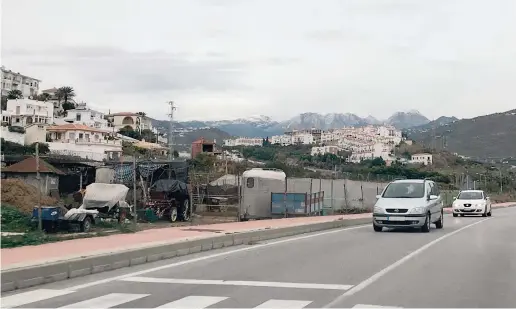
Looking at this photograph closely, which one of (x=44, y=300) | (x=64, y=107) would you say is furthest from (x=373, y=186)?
(x=64, y=107)

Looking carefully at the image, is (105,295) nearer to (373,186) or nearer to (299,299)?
(299,299)

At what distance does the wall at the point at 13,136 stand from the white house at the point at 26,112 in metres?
15.1

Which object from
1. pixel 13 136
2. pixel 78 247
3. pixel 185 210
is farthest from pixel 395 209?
pixel 13 136

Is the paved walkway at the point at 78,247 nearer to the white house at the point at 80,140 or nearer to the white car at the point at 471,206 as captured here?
the white car at the point at 471,206

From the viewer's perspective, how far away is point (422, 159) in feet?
306

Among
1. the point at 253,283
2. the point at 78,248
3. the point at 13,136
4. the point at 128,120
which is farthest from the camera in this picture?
the point at 128,120

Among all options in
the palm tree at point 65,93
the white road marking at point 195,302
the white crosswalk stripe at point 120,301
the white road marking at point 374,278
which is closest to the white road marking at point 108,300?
the white crosswalk stripe at point 120,301

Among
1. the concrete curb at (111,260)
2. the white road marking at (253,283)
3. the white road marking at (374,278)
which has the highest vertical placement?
the concrete curb at (111,260)

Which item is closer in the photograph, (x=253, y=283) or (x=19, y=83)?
(x=253, y=283)

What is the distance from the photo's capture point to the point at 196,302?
28.2 feet

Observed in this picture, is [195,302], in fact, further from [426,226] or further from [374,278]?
[426,226]

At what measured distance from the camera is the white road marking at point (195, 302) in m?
8.31

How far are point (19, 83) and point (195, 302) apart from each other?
148174mm

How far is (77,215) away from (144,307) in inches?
505
